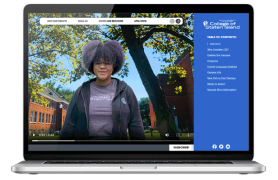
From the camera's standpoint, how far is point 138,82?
508cm

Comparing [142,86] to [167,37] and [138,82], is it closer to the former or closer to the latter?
[138,82]

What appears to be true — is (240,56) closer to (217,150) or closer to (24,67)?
(217,150)

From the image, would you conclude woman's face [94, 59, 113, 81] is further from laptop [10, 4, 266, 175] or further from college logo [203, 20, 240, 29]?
college logo [203, 20, 240, 29]

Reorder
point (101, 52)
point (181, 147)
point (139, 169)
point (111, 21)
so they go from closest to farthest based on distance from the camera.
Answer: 1. point (139, 169)
2. point (181, 147)
3. point (111, 21)
4. point (101, 52)

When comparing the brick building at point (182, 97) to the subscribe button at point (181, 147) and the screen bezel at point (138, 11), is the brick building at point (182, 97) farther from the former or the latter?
the screen bezel at point (138, 11)

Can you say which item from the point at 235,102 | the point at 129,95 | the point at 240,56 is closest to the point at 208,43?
the point at 240,56

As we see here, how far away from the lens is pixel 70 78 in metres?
5.06

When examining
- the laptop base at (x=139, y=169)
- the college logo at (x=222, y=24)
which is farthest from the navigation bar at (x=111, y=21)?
the laptop base at (x=139, y=169)

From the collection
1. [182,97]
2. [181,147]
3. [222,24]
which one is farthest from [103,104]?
[222,24]

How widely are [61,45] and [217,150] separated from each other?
137 inches

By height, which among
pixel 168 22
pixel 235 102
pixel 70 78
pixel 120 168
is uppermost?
pixel 168 22

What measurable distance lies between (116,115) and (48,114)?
125 centimetres

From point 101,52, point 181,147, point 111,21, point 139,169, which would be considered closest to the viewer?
point 139,169

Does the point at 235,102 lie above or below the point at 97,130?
above
